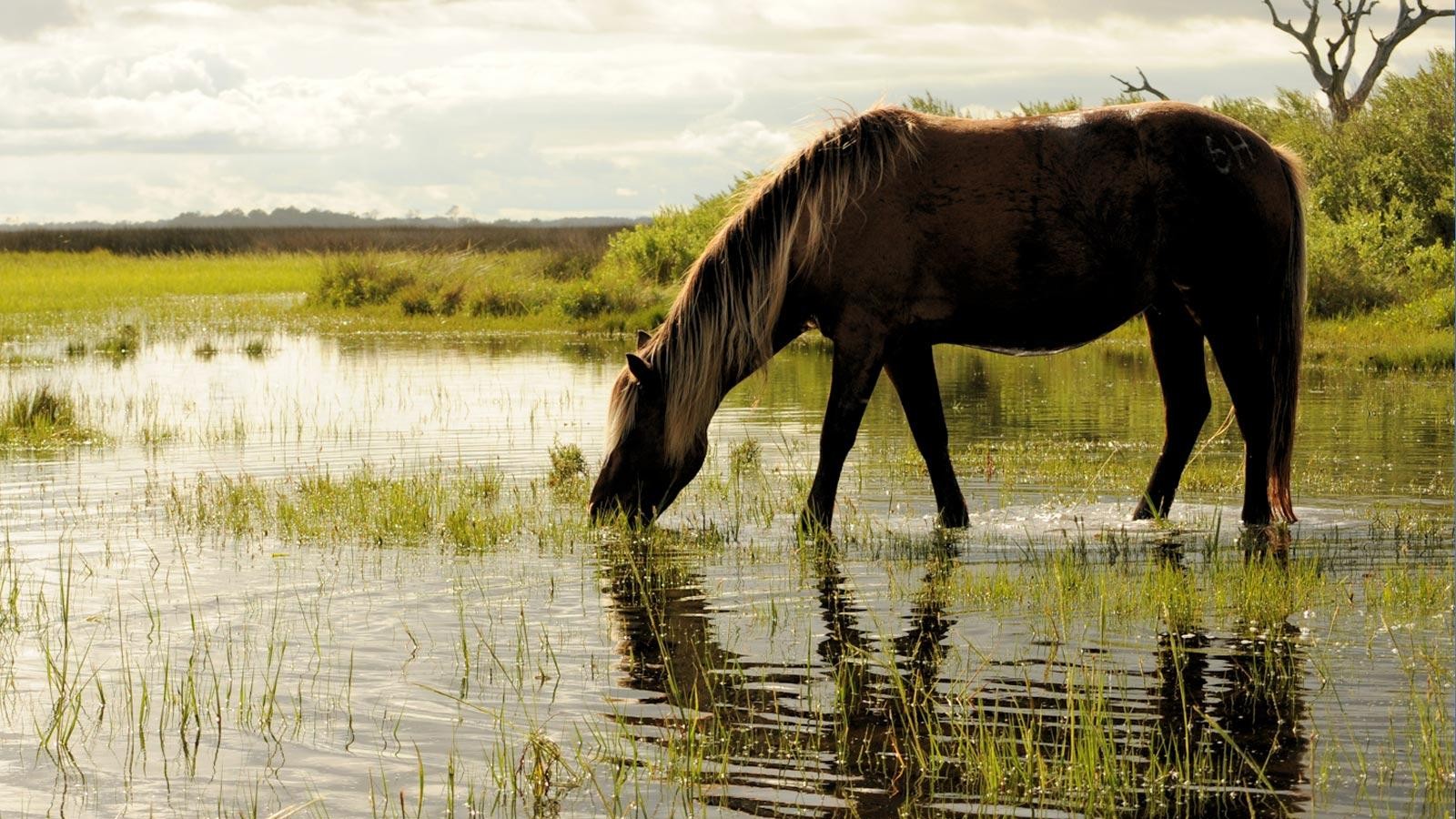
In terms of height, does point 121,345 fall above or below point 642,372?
below

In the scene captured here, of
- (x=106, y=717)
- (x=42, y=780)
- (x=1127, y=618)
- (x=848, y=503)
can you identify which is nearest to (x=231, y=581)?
(x=106, y=717)

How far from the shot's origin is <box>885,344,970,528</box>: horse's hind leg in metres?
8.12

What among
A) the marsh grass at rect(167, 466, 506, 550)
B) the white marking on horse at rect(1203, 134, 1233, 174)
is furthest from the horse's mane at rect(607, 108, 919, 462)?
the white marking on horse at rect(1203, 134, 1233, 174)

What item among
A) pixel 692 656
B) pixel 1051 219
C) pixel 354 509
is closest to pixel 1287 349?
pixel 1051 219

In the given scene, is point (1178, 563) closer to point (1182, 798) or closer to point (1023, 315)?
point (1023, 315)

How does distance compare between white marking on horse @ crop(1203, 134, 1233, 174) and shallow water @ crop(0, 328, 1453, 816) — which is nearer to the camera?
shallow water @ crop(0, 328, 1453, 816)

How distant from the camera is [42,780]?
4.50 metres

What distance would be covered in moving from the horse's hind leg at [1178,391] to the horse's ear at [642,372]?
277 centimetres

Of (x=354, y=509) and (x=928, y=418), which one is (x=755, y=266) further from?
(x=354, y=509)

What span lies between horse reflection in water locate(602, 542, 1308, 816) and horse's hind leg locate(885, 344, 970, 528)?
78.8 inches

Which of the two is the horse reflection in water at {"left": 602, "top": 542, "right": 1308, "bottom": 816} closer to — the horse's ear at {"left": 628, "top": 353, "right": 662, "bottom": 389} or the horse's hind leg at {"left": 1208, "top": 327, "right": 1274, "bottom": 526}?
the horse's ear at {"left": 628, "top": 353, "right": 662, "bottom": 389}

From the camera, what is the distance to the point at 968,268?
25.7 feet

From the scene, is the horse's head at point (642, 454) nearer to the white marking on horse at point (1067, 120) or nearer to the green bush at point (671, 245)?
the white marking on horse at point (1067, 120)

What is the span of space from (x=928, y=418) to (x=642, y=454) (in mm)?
1525
